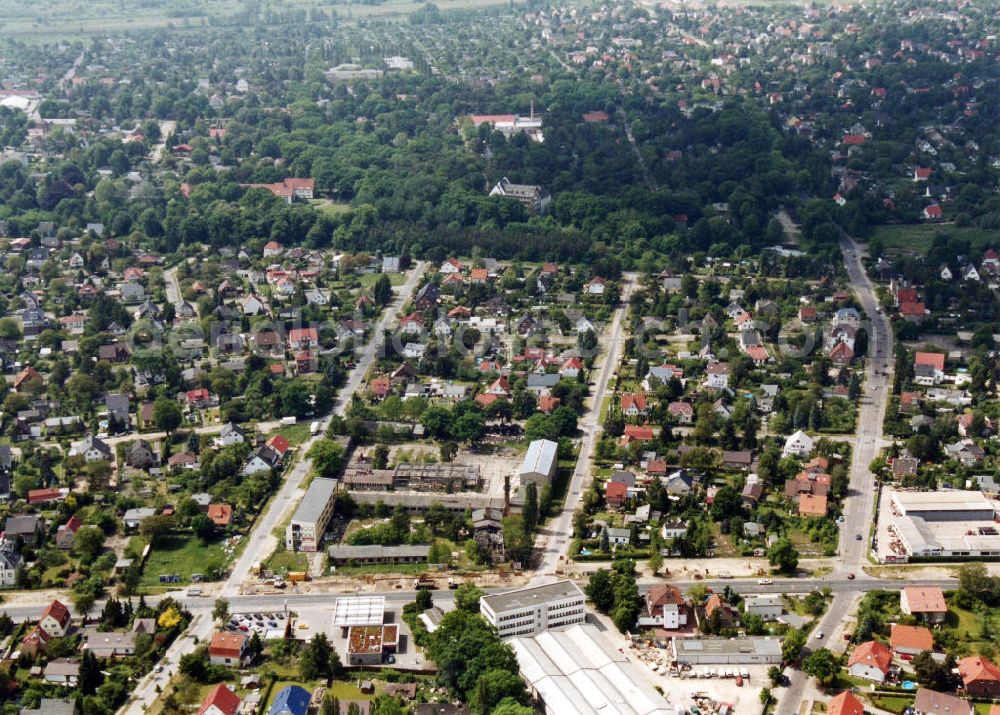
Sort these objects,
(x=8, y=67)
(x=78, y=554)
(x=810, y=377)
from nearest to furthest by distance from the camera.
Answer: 1. (x=78, y=554)
2. (x=810, y=377)
3. (x=8, y=67)

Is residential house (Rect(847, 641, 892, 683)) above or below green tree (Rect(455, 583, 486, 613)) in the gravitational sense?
above

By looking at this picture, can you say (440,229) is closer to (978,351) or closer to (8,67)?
(978,351)

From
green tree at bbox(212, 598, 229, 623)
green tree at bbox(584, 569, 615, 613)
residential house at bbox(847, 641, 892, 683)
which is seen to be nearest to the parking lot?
green tree at bbox(212, 598, 229, 623)

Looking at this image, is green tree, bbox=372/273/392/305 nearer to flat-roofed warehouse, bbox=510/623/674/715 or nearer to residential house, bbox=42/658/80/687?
flat-roofed warehouse, bbox=510/623/674/715

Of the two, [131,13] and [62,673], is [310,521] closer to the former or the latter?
[62,673]

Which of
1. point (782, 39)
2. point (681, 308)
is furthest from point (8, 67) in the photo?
point (681, 308)

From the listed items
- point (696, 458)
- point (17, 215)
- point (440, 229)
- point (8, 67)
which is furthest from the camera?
point (8, 67)

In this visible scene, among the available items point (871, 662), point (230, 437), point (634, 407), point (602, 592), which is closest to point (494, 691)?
point (602, 592)
